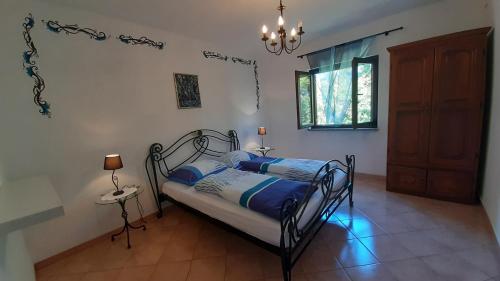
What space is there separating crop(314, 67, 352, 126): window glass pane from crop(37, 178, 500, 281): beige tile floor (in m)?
1.79

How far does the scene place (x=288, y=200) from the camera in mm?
1520

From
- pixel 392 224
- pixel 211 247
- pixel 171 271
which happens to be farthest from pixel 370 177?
pixel 171 271

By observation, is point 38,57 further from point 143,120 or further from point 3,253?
point 3,253

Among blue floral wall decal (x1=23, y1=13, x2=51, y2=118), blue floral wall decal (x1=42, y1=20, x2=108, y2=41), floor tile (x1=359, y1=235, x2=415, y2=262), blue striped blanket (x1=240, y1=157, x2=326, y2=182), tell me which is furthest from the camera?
blue striped blanket (x1=240, y1=157, x2=326, y2=182)

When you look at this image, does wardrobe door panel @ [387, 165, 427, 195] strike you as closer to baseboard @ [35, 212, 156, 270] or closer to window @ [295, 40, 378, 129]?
window @ [295, 40, 378, 129]

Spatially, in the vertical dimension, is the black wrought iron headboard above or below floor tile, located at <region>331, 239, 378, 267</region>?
above

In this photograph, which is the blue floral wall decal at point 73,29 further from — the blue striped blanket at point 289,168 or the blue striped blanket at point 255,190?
the blue striped blanket at point 289,168

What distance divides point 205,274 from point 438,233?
2.36 metres

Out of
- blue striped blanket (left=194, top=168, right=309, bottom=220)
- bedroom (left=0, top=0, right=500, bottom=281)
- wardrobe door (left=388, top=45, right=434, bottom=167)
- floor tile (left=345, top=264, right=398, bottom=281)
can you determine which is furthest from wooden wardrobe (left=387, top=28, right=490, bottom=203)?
blue striped blanket (left=194, top=168, right=309, bottom=220)

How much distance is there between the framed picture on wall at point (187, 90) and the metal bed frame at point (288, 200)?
47 centimetres

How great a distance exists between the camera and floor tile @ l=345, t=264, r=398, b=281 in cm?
160

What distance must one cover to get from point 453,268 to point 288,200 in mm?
1490

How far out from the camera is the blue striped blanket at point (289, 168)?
244cm

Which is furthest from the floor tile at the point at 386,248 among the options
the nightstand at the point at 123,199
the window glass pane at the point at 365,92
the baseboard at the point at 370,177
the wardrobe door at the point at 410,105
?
the nightstand at the point at 123,199
